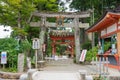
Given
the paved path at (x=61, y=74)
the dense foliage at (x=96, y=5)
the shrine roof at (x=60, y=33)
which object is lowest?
the paved path at (x=61, y=74)

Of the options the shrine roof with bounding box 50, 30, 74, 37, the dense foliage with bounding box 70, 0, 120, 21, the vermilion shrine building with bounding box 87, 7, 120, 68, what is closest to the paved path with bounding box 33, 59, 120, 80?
the vermilion shrine building with bounding box 87, 7, 120, 68

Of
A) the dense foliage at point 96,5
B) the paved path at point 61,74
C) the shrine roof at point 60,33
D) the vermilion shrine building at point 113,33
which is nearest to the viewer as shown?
the paved path at point 61,74

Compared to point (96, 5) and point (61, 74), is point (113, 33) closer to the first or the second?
point (61, 74)

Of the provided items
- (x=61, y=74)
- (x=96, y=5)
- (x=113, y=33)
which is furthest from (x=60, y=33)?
(x=61, y=74)

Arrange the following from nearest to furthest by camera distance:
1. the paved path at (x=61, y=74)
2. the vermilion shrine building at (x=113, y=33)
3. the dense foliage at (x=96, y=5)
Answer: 1. the paved path at (x=61, y=74)
2. the vermilion shrine building at (x=113, y=33)
3. the dense foliage at (x=96, y=5)

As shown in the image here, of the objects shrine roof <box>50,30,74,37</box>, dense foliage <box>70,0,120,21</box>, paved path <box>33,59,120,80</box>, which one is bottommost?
paved path <box>33,59,120,80</box>

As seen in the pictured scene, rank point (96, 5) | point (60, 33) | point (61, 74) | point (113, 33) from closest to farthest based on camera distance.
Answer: point (61, 74) → point (113, 33) → point (96, 5) → point (60, 33)

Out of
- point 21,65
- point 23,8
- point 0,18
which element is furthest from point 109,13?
point 0,18

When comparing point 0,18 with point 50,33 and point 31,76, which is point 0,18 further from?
point 50,33

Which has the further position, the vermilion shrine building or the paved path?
the vermilion shrine building

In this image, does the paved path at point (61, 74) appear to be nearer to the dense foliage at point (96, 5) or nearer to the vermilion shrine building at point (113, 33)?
the vermilion shrine building at point (113, 33)

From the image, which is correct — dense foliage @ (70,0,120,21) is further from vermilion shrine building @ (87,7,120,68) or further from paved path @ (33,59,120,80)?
paved path @ (33,59,120,80)

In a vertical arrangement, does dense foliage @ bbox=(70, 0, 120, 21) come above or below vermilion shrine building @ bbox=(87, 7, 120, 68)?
above

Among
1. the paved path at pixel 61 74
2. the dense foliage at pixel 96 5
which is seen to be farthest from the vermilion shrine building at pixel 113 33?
the dense foliage at pixel 96 5
